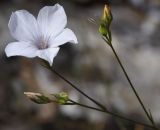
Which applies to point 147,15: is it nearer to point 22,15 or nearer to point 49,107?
point 49,107

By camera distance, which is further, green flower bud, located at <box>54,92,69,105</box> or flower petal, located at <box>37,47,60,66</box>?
green flower bud, located at <box>54,92,69,105</box>

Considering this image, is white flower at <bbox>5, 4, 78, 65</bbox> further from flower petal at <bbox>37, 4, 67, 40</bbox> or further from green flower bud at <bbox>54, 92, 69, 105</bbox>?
green flower bud at <bbox>54, 92, 69, 105</bbox>

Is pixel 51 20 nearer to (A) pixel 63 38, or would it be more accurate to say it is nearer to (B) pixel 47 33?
(B) pixel 47 33

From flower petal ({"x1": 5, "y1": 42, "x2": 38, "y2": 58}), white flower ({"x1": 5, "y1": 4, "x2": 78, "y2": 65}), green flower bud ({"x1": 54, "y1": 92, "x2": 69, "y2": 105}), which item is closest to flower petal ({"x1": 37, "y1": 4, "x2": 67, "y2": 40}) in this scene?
white flower ({"x1": 5, "y1": 4, "x2": 78, "y2": 65})

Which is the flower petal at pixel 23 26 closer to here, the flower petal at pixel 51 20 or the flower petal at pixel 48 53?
the flower petal at pixel 51 20

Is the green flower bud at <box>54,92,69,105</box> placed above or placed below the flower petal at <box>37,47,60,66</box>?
below

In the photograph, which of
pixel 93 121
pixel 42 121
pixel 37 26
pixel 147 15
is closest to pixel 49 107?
pixel 42 121

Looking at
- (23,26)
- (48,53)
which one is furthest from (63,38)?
(23,26)
